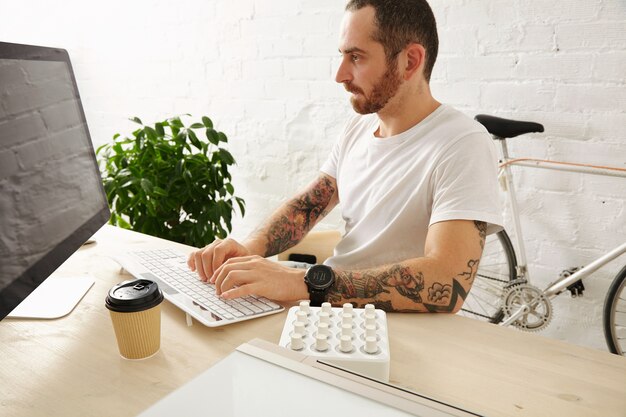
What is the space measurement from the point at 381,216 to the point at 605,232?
84 centimetres

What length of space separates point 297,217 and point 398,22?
591 millimetres

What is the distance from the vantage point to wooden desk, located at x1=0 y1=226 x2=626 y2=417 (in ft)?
2.14

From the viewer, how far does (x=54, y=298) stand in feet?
3.15

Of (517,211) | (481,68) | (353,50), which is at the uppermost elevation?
(353,50)

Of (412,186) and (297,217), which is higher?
→ (412,186)

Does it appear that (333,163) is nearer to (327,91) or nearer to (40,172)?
(327,91)

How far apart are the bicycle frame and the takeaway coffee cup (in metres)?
1.35

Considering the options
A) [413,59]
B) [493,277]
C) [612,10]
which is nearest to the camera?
[413,59]

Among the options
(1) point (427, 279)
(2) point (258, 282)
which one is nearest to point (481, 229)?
(1) point (427, 279)

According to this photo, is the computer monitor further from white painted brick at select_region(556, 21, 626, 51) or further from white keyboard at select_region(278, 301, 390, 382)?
white painted brick at select_region(556, 21, 626, 51)

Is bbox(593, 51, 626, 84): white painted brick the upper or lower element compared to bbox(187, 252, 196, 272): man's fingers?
upper

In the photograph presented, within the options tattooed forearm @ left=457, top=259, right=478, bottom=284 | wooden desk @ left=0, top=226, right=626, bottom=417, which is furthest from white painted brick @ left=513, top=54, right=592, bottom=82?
wooden desk @ left=0, top=226, right=626, bottom=417

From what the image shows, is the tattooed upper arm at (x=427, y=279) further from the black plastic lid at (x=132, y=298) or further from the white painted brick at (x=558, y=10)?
the white painted brick at (x=558, y=10)

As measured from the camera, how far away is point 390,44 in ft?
4.35
